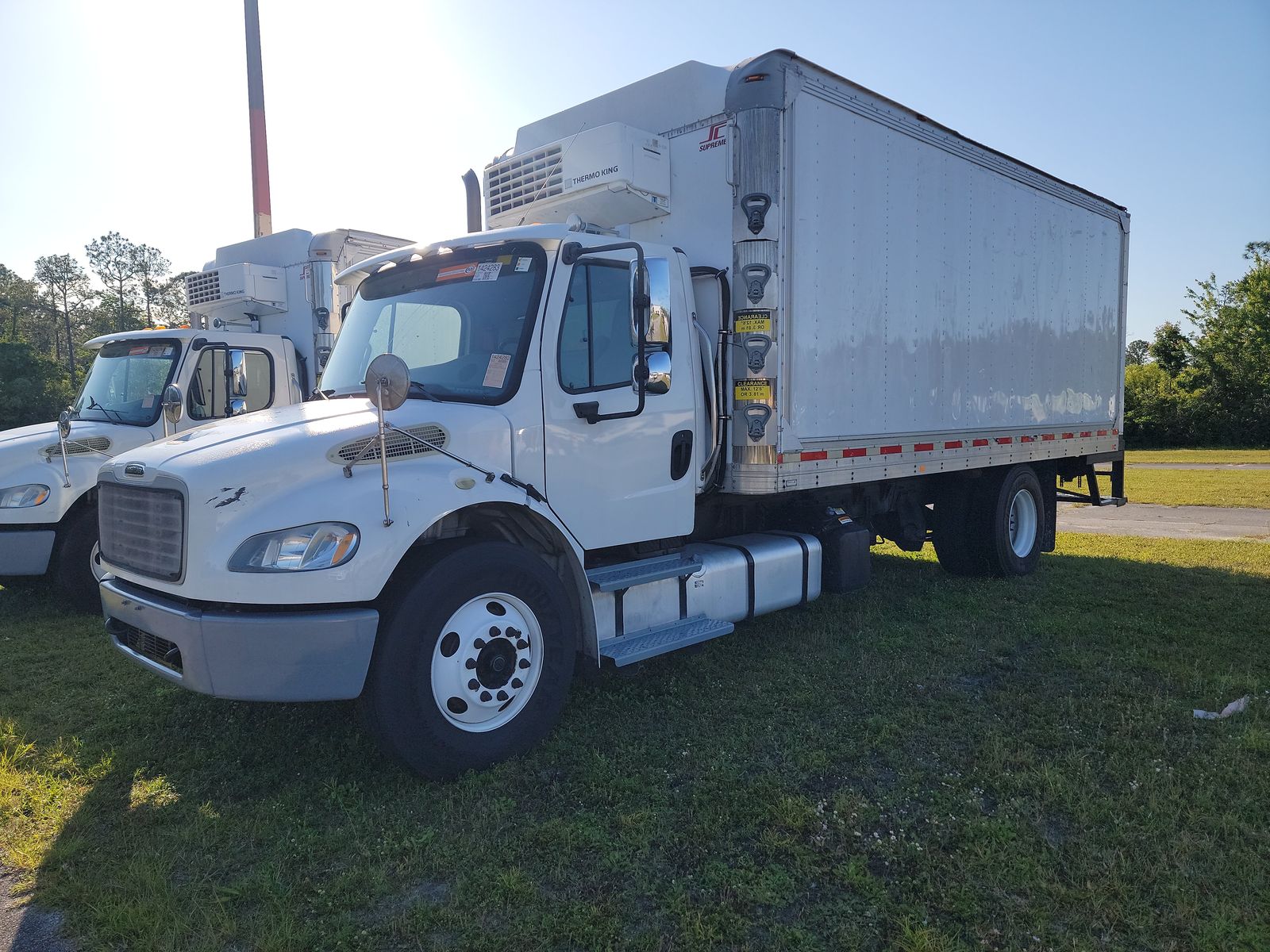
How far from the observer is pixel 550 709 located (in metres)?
4.34

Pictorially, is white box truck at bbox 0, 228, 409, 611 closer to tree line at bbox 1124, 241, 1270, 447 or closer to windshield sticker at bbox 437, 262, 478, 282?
windshield sticker at bbox 437, 262, 478, 282

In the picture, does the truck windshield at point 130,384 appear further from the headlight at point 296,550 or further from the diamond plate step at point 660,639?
the diamond plate step at point 660,639

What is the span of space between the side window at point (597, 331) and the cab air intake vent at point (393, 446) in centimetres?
81

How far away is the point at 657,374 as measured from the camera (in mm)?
5027

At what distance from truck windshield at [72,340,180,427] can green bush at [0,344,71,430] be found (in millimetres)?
23543

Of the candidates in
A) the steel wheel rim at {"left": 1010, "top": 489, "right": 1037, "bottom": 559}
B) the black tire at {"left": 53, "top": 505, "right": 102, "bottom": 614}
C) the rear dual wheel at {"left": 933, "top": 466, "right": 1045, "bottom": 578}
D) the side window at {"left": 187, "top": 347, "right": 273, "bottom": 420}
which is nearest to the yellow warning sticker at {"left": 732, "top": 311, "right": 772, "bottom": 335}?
the rear dual wheel at {"left": 933, "top": 466, "right": 1045, "bottom": 578}

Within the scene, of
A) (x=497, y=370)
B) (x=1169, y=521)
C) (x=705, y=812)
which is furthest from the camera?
(x=1169, y=521)

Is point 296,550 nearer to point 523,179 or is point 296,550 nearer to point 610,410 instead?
point 610,410

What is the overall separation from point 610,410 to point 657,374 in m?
0.42

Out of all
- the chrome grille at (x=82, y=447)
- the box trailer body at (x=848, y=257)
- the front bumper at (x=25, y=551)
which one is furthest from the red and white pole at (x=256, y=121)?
the box trailer body at (x=848, y=257)

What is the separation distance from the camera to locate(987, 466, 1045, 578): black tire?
8391 mm

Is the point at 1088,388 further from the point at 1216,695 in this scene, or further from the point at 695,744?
the point at 695,744

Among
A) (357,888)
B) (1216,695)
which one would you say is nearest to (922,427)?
(1216,695)

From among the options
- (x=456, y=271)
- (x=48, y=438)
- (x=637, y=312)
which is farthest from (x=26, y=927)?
(x=48, y=438)
